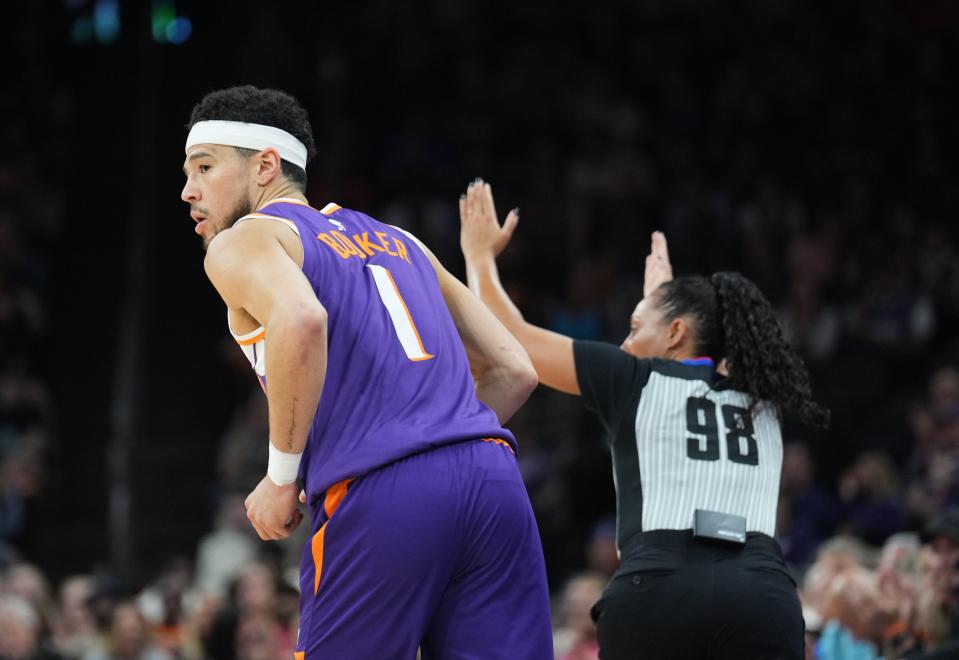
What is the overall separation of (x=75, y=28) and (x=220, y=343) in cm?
542

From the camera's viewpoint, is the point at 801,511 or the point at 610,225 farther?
the point at 610,225

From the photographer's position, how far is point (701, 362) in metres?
5.21

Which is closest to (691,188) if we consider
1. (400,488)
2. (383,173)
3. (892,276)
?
(892,276)

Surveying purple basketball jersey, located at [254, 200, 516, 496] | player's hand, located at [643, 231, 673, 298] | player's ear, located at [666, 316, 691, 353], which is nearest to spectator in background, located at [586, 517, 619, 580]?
player's hand, located at [643, 231, 673, 298]

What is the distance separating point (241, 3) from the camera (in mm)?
18469

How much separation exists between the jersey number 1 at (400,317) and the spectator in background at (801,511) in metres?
6.27

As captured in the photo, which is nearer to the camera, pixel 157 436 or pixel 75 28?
pixel 157 436

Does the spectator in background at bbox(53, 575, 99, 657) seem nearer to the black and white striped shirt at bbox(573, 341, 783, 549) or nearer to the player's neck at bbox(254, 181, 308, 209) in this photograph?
the black and white striped shirt at bbox(573, 341, 783, 549)

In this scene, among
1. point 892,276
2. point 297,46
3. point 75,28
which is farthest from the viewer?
point 75,28

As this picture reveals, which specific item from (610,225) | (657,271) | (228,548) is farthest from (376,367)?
(610,225)

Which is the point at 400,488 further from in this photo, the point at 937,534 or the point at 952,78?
the point at 952,78

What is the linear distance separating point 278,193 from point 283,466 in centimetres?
96

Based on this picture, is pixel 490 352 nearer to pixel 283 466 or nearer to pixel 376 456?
pixel 376 456

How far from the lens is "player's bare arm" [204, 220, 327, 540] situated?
383 cm
